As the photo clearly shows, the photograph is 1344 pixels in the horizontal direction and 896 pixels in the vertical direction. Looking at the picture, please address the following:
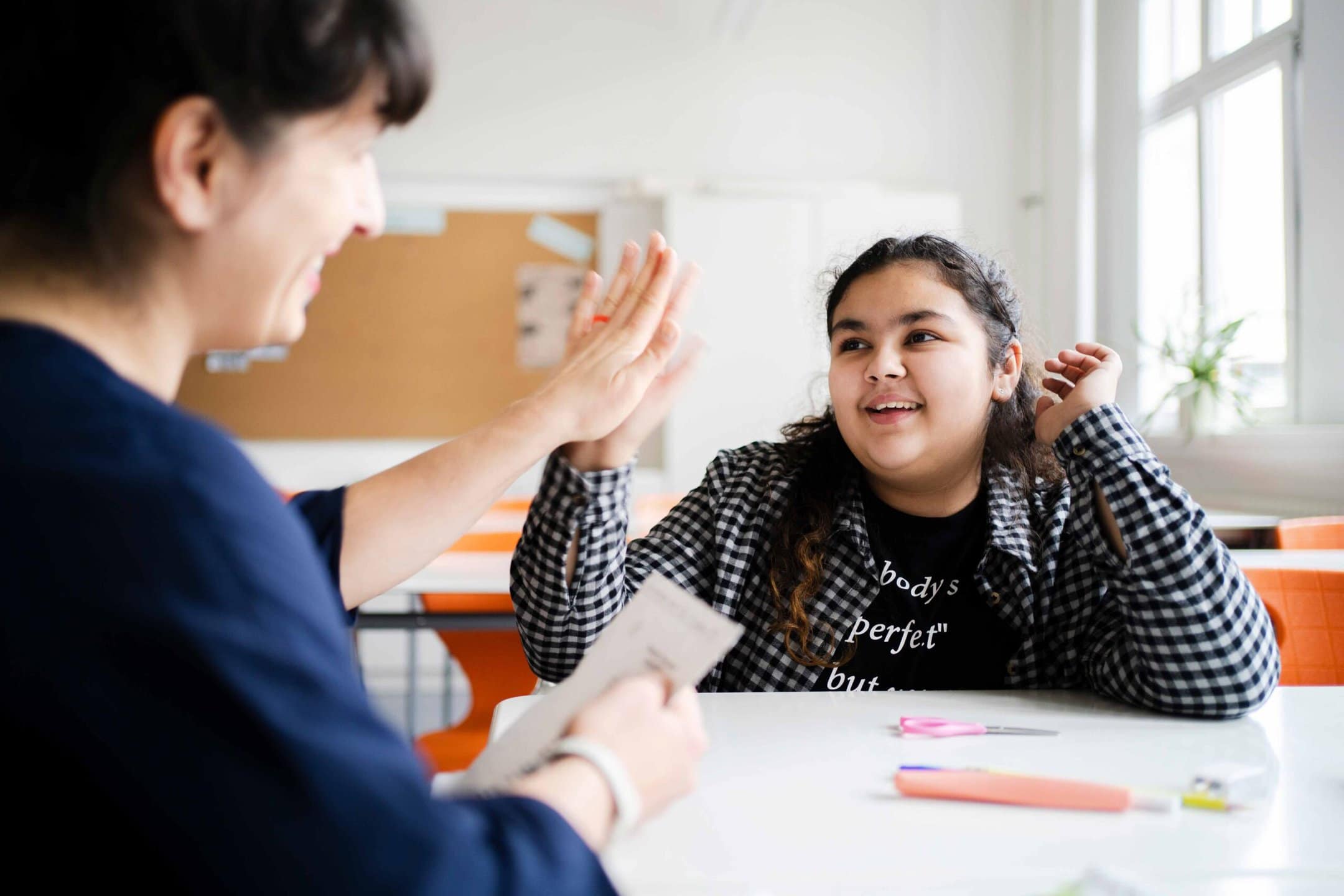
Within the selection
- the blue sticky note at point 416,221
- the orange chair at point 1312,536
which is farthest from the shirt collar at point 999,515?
the blue sticky note at point 416,221

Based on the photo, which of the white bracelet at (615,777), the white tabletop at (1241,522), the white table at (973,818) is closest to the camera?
the white bracelet at (615,777)

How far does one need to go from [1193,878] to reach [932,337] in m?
0.97

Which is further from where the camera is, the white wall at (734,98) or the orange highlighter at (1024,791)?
the white wall at (734,98)

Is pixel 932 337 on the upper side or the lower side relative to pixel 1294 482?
upper

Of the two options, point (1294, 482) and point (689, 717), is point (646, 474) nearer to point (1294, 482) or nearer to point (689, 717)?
point (1294, 482)

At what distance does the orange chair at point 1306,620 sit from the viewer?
162 centimetres

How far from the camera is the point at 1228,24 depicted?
418 centimetres

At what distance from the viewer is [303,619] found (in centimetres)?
52

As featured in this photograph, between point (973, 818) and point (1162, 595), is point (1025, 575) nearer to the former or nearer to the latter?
point (1162, 595)

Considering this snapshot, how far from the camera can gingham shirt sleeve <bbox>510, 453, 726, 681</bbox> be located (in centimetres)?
121

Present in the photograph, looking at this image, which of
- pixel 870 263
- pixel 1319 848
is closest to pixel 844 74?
pixel 870 263

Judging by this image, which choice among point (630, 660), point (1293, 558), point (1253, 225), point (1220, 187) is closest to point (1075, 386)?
point (630, 660)

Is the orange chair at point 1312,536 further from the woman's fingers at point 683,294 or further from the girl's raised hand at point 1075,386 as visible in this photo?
the woman's fingers at point 683,294

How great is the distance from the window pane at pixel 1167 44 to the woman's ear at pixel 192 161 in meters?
4.59
